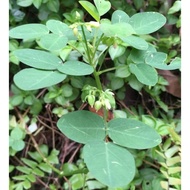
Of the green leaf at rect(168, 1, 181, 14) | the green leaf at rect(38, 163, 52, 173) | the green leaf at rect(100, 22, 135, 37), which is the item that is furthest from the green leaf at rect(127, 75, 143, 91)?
the green leaf at rect(100, 22, 135, 37)

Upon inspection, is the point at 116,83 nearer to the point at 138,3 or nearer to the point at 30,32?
the point at 138,3

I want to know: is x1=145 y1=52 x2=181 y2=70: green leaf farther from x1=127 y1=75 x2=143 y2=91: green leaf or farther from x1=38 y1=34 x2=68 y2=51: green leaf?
x1=127 y1=75 x2=143 y2=91: green leaf

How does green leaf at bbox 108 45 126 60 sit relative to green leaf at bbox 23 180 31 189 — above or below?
above

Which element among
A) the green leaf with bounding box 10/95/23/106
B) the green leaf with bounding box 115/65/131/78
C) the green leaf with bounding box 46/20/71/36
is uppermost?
the green leaf with bounding box 46/20/71/36

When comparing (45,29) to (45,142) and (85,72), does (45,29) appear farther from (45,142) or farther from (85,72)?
(45,142)
